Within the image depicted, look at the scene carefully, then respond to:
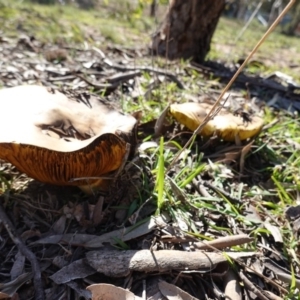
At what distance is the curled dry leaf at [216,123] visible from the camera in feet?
6.42

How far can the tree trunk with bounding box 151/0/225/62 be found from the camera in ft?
11.6

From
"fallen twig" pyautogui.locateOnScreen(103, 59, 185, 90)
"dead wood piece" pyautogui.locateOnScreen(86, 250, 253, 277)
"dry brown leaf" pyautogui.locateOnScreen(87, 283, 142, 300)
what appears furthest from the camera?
"fallen twig" pyautogui.locateOnScreen(103, 59, 185, 90)

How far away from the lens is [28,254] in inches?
56.4

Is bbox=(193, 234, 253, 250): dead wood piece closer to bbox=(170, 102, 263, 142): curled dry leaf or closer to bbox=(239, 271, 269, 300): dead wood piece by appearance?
bbox=(239, 271, 269, 300): dead wood piece

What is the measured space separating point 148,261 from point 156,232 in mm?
168

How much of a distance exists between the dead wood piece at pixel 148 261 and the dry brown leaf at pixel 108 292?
82 millimetres

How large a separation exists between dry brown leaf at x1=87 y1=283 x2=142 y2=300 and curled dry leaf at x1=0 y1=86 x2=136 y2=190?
1.31 feet

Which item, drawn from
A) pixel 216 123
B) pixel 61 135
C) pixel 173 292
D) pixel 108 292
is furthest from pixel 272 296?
pixel 61 135

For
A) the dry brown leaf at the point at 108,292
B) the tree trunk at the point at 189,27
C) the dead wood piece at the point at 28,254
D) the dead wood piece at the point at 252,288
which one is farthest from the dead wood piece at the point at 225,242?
the tree trunk at the point at 189,27

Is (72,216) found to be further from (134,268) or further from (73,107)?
(73,107)

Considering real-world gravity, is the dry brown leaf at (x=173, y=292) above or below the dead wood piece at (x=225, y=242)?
below

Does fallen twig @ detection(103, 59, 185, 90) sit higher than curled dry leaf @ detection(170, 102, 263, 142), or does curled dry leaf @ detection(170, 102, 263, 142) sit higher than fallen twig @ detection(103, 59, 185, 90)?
curled dry leaf @ detection(170, 102, 263, 142)

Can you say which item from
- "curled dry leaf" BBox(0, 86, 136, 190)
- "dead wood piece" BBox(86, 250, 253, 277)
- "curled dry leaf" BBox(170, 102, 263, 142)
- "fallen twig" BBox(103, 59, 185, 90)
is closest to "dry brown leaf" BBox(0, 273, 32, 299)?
"dead wood piece" BBox(86, 250, 253, 277)

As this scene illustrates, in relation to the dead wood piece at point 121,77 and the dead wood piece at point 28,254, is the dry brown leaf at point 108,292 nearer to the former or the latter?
the dead wood piece at point 28,254
